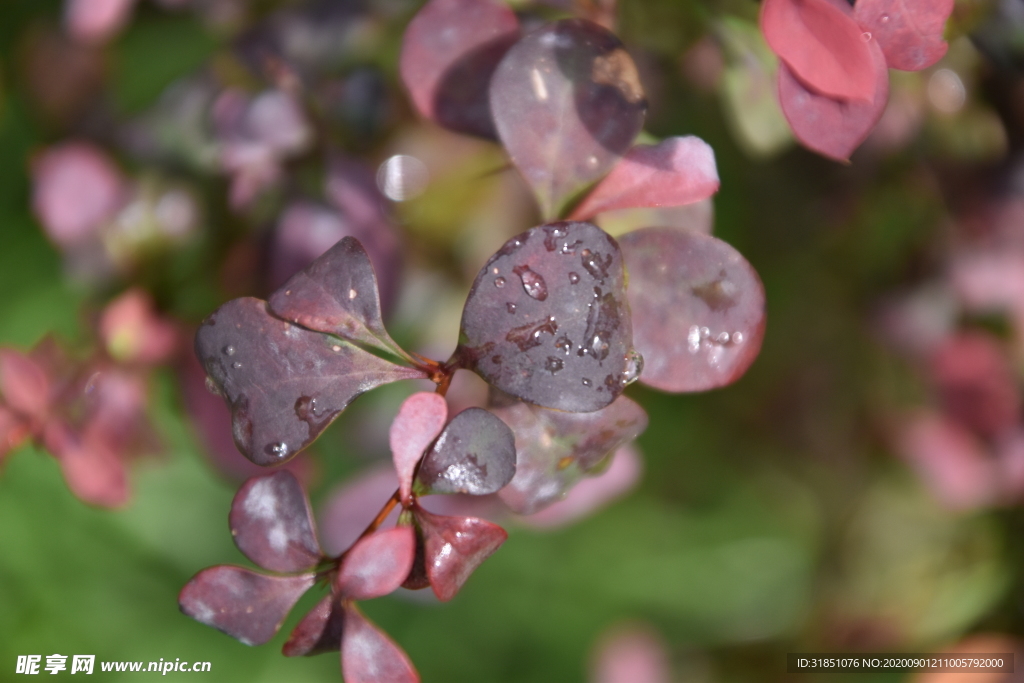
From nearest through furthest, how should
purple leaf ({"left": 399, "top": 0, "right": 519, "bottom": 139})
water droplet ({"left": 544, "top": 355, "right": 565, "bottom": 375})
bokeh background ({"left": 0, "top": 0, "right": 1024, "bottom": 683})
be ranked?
water droplet ({"left": 544, "top": 355, "right": 565, "bottom": 375}) → purple leaf ({"left": 399, "top": 0, "right": 519, "bottom": 139}) → bokeh background ({"left": 0, "top": 0, "right": 1024, "bottom": 683})

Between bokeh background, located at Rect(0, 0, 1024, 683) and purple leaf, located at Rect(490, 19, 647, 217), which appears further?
bokeh background, located at Rect(0, 0, 1024, 683)

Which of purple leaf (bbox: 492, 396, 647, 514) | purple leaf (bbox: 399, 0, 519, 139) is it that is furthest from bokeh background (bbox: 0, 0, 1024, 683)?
purple leaf (bbox: 492, 396, 647, 514)

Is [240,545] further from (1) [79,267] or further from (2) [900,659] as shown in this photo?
(2) [900,659]

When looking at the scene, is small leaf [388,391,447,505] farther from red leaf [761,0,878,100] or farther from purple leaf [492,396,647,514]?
red leaf [761,0,878,100]

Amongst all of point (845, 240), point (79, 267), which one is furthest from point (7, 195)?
point (845, 240)

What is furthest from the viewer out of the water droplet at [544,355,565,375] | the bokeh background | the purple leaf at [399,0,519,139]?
the bokeh background

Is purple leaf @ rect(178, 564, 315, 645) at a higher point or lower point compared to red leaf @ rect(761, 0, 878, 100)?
lower
